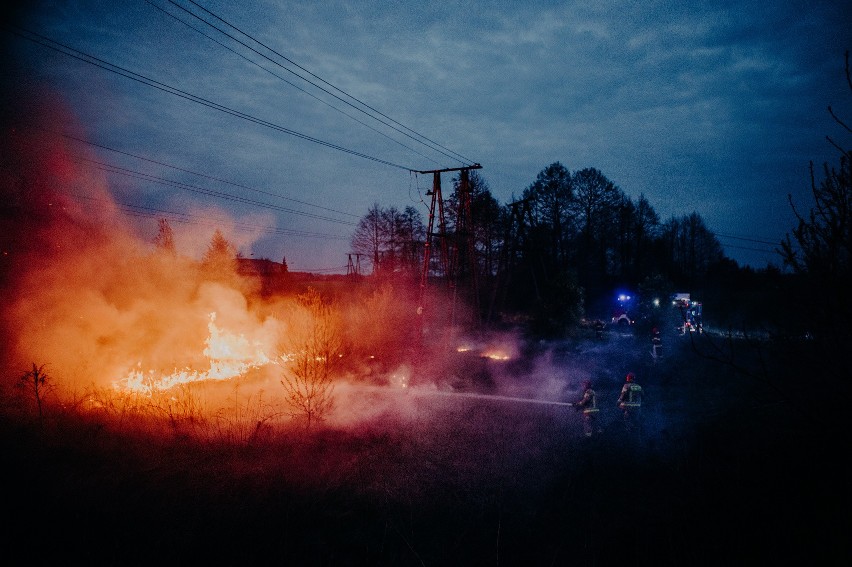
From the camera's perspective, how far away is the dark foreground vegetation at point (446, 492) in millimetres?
4332

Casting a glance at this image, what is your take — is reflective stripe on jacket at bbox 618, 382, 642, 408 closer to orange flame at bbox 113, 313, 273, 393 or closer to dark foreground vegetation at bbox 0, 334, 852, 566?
dark foreground vegetation at bbox 0, 334, 852, 566

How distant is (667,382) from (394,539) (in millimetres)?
14765

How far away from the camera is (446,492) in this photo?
7734 millimetres

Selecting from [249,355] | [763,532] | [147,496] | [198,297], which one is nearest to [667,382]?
[763,532]

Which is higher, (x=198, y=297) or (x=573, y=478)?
(x=198, y=297)

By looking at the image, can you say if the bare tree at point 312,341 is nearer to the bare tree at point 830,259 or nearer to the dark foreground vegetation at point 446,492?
the dark foreground vegetation at point 446,492

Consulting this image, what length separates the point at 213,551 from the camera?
239 inches

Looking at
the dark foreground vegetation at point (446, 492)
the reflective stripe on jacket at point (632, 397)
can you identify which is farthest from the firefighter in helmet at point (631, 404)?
the dark foreground vegetation at point (446, 492)

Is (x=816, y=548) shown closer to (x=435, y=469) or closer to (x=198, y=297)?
(x=435, y=469)

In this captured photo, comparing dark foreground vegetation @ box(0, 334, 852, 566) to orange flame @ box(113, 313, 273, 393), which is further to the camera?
orange flame @ box(113, 313, 273, 393)

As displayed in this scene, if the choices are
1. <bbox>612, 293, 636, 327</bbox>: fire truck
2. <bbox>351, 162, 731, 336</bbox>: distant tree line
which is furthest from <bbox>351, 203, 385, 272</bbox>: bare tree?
<bbox>612, 293, 636, 327</bbox>: fire truck

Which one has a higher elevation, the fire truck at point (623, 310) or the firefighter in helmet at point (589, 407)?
the fire truck at point (623, 310)

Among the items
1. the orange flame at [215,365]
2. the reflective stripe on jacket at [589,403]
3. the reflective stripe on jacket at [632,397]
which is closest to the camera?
the reflective stripe on jacket at [632,397]

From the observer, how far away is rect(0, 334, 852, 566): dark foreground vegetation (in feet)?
14.2
